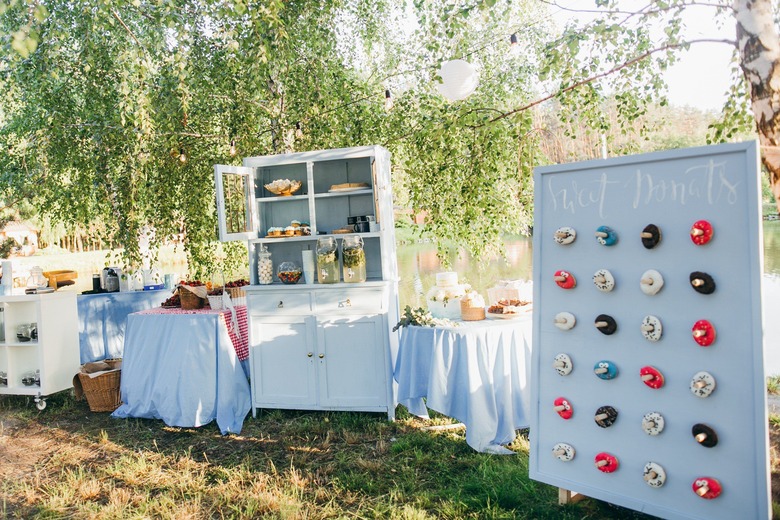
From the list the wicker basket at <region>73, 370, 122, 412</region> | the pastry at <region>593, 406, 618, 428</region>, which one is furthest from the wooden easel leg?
the wicker basket at <region>73, 370, 122, 412</region>

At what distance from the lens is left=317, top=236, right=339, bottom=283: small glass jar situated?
4.47m

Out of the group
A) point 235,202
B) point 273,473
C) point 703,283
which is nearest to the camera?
point 703,283

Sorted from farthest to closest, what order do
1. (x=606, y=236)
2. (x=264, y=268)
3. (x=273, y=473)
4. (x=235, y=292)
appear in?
(x=235, y=292)
(x=264, y=268)
(x=273, y=473)
(x=606, y=236)

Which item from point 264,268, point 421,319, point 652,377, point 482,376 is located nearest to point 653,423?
point 652,377

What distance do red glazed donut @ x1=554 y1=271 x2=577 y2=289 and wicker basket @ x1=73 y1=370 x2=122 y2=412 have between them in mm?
3774

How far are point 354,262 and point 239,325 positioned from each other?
1077 mm

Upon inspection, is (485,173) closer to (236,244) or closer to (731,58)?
(731,58)

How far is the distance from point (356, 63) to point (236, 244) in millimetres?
2368

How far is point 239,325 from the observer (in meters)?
4.80

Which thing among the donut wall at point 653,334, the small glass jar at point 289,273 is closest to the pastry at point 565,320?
the donut wall at point 653,334

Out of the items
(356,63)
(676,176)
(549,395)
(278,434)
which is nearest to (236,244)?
(356,63)

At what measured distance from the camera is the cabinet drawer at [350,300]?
4.32m

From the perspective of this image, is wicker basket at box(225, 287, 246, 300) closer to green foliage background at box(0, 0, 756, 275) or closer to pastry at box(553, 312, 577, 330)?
green foliage background at box(0, 0, 756, 275)

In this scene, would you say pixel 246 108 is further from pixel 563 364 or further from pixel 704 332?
pixel 704 332
